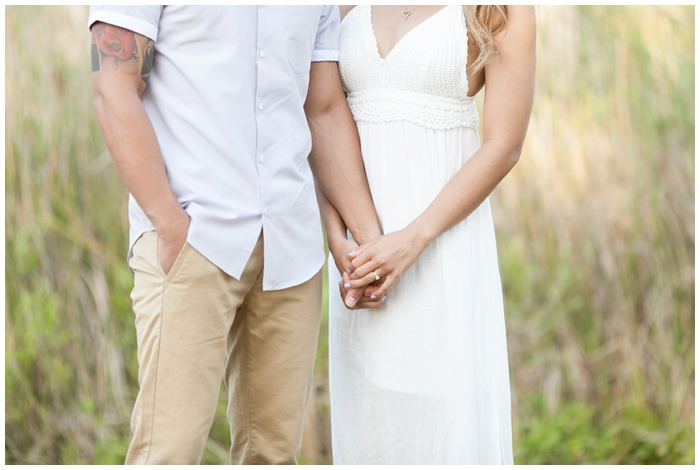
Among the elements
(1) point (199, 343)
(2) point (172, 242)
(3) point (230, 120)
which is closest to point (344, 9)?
(3) point (230, 120)

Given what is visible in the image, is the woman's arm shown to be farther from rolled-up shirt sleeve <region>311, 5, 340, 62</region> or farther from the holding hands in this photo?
rolled-up shirt sleeve <region>311, 5, 340, 62</region>

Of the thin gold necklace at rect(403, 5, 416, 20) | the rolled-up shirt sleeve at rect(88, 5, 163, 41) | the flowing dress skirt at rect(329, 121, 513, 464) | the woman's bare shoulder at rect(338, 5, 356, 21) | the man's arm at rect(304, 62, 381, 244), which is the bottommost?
the flowing dress skirt at rect(329, 121, 513, 464)

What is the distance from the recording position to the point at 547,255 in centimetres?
347

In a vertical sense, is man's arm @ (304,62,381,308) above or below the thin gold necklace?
below

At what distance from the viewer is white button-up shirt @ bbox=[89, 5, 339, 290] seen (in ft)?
5.58

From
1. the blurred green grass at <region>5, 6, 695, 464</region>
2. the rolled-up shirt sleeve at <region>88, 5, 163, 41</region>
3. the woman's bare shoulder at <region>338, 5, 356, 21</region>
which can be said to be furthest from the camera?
the blurred green grass at <region>5, 6, 695, 464</region>

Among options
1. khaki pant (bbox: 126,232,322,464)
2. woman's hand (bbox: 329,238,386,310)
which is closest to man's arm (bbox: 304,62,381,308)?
woman's hand (bbox: 329,238,386,310)

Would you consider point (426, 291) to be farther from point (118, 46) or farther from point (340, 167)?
point (118, 46)

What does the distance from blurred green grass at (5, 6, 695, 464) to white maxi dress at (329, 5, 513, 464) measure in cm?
133

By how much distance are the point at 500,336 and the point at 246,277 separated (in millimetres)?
619

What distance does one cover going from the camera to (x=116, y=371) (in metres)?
3.11

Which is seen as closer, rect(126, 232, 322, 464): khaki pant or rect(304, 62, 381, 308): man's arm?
rect(126, 232, 322, 464): khaki pant

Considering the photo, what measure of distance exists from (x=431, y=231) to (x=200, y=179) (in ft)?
1.70

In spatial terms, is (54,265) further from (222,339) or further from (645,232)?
(645,232)
